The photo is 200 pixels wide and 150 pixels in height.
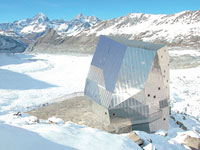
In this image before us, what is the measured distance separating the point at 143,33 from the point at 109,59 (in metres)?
128

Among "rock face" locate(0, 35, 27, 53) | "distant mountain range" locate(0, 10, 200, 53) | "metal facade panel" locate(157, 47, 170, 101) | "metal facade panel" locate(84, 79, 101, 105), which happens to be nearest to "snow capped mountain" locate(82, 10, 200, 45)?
"distant mountain range" locate(0, 10, 200, 53)

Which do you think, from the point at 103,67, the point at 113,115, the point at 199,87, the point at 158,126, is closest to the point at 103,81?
the point at 103,67

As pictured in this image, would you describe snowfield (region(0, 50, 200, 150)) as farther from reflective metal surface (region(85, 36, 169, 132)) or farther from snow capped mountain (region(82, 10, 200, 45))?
snow capped mountain (region(82, 10, 200, 45))

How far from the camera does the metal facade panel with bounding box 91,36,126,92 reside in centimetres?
1365

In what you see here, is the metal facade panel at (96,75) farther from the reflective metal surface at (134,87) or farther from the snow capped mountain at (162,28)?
the snow capped mountain at (162,28)

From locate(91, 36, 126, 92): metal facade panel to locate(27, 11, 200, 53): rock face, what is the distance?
8406cm

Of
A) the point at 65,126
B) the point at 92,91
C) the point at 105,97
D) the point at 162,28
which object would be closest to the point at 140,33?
the point at 162,28

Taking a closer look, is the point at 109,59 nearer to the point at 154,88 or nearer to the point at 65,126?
the point at 154,88

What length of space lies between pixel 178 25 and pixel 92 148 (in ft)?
468

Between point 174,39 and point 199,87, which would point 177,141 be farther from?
point 174,39

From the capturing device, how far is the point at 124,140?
29.2 feet

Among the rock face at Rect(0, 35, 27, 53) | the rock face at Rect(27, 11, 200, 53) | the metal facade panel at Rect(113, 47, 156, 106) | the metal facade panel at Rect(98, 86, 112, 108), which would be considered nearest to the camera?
the metal facade panel at Rect(113, 47, 156, 106)

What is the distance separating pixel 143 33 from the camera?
13438 centimetres

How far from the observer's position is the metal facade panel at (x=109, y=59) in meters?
13.6
